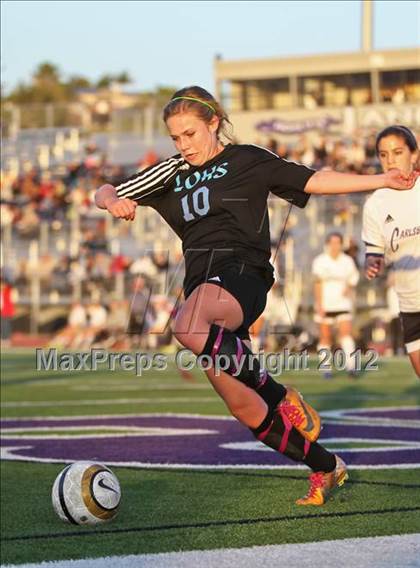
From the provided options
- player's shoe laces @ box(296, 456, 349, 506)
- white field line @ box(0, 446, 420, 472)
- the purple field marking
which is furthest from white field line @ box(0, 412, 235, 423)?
player's shoe laces @ box(296, 456, 349, 506)

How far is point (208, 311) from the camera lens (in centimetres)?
528

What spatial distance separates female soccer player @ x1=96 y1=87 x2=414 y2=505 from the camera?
5.33m

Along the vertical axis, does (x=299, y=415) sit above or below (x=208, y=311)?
below

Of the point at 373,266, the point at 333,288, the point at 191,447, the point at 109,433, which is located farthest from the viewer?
the point at 333,288

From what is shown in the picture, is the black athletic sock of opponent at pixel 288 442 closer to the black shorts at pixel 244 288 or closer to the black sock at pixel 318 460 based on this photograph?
the black sock at pixel 318 460

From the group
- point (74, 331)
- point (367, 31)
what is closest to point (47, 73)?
point (367, 31)

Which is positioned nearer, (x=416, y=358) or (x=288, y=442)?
(x=288, y=442)

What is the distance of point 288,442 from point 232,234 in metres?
0.96

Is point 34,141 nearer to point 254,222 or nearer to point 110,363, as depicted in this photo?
point 110,363

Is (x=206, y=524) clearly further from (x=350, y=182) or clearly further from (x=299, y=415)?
(x=350, y=182)

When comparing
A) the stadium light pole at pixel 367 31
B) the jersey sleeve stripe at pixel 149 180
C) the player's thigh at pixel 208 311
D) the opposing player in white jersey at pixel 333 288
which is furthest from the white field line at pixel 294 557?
the stadium light pole at pixel 367 31

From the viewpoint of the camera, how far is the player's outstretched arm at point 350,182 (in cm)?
516

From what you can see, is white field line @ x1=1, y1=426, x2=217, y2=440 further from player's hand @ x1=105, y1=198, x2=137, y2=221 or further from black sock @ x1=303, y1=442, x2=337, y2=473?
player's hand @ x1=105, y1=198, x2=137, y2=221

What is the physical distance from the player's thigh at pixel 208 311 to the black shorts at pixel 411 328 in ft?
6.74
